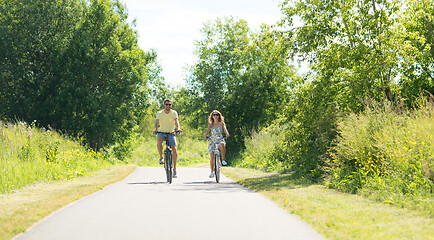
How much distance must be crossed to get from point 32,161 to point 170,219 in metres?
A: 9.22

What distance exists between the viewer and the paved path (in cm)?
671

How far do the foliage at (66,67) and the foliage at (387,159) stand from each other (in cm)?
2004

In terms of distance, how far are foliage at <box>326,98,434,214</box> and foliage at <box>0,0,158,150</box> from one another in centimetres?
2004

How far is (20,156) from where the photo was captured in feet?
51.8

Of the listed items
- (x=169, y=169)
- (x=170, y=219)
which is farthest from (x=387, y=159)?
(x=169, y=169)

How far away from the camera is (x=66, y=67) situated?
3117 centimetres

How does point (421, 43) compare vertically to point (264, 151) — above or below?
above

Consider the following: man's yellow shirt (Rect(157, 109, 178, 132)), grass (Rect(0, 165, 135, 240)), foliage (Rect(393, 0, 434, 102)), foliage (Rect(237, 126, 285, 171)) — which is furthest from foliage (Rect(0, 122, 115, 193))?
foliage (Rect(393, 0, 434, 102))

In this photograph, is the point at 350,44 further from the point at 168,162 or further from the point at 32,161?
A: the point at 32,161

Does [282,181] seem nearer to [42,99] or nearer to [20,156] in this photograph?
[20,156]

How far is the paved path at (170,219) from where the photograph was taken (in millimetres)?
6715

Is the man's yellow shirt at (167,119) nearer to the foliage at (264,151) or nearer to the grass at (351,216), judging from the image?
the grass at (351,216)

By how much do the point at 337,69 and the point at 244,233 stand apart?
996 cm

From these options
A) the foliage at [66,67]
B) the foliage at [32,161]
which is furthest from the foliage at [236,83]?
the foliage at [32,161]
